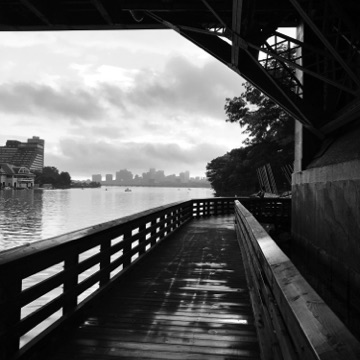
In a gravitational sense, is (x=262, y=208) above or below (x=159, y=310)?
above

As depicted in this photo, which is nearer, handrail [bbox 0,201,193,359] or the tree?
handrail [bbox 0,201,193,359]

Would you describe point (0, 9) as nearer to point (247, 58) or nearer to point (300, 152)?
point (247, 58)

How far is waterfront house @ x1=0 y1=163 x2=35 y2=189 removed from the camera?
174387 mm

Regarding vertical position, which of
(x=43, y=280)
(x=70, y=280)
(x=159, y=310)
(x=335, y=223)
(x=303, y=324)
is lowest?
(x=159, y=310)

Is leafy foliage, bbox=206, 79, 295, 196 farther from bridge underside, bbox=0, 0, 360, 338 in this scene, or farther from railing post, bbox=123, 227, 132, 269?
railing post, bbox=123, 227, 132, 269

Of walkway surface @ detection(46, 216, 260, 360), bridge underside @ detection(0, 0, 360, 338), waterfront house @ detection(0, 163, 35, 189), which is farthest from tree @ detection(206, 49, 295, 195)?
waterfront house @ detection(0, 163, 35, 189)

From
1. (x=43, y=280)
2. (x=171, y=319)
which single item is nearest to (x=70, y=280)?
(x=43, y=280)

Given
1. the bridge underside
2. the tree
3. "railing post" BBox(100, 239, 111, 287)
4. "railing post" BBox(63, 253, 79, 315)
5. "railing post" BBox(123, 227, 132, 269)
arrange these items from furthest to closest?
1. the tree
2. the bridge underside
3. "railing post" BBox(123, 227, 132, 269)
4. "railing post" BBox(100, 239, 111, 287)
5. "railing post" BBox(63, 253, 79, 315)

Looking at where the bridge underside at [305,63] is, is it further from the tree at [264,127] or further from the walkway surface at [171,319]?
the tree at [264,127]

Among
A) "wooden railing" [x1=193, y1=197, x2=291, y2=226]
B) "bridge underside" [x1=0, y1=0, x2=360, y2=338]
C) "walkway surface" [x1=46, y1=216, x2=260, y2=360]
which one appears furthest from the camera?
"wooden railing" [x1=193, y1=197, x2=291, y2=226]

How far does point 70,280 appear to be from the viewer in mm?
4445

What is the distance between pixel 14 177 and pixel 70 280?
655 ft

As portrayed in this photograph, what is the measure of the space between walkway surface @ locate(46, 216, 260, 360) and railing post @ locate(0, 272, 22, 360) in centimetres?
60

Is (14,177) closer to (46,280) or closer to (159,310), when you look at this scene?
(159,310)
